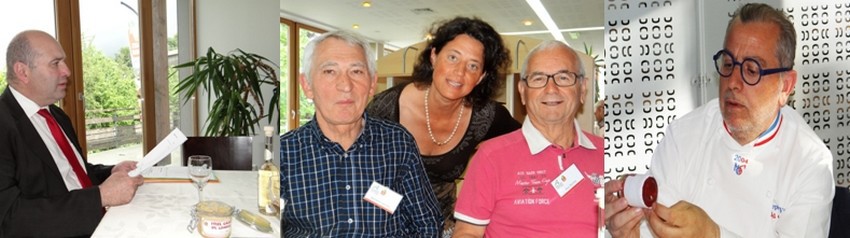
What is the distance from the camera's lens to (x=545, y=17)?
61 cm

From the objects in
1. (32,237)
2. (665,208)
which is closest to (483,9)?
(665,208)

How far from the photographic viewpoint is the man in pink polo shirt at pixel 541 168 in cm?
64

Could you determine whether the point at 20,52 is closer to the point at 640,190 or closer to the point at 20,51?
the point at 20,51

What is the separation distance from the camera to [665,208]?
0.49 m

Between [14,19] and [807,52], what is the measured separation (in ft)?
9.75

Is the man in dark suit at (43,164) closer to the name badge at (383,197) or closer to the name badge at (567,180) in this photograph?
the name badge at (383,197)

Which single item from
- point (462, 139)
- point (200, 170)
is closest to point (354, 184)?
point (462, 139)

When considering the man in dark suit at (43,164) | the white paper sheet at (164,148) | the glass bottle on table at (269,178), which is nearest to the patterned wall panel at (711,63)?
the glass bottle on table at (269,178)

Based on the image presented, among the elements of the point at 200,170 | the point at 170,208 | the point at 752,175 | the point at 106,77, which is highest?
the point at 106,77

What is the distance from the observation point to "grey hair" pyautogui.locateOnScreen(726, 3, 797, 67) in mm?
453

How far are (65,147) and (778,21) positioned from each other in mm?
2428

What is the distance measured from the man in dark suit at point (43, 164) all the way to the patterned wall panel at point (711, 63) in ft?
5.25

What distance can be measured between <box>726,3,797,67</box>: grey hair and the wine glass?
54.5 inches

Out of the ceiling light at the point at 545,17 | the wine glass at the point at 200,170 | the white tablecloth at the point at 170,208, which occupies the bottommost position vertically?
the white tablecloth at the point at 170,208
